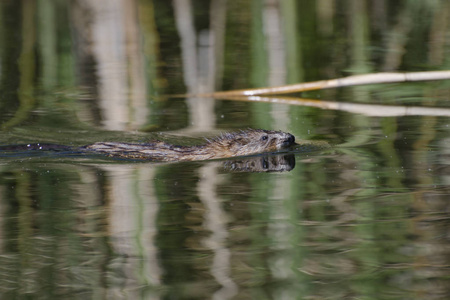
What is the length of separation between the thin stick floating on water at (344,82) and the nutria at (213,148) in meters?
1.67

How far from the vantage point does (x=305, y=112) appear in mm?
7391

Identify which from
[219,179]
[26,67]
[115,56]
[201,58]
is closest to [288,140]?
[219,179]

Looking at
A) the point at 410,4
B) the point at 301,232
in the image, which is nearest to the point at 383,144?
the point at 301,232

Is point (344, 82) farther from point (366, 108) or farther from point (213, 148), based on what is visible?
point (213, 148)

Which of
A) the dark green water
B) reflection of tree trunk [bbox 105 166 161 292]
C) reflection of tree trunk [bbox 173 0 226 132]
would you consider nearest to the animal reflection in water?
the dark green water

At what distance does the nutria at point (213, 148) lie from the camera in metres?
5.86

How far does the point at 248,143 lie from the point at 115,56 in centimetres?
486

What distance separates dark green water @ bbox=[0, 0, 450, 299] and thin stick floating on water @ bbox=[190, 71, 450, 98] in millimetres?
163

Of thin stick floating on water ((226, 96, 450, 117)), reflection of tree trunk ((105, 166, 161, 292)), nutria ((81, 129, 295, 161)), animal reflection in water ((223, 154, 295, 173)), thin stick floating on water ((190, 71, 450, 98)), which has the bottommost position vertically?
reflection of tree trunk ((105, 166, 161, 292))

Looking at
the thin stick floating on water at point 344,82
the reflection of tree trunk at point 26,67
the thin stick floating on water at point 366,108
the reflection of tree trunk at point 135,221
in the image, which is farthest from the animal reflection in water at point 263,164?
the reflection of tree trunk at point 26,67

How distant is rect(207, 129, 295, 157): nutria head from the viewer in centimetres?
588

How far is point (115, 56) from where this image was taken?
410 inches

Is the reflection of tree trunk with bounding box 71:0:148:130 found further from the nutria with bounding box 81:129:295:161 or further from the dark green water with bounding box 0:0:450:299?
the nutria with bounding box 81:129:295:161

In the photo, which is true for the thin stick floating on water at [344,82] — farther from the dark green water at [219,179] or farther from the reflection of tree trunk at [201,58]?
the reflection of tree trunk at [201,58]
